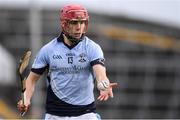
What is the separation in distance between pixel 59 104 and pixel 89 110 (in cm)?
28

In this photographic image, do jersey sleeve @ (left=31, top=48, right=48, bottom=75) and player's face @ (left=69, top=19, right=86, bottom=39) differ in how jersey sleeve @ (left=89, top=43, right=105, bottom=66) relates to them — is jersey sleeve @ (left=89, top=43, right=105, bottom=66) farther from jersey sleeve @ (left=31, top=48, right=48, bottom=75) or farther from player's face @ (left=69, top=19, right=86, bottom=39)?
jersey sleeve @ (left=31, top=48, right=48, bottom=75)

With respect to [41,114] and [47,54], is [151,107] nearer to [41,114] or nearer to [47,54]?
[41,114]

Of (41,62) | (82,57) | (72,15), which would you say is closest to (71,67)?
(82,57)

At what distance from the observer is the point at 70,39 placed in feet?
28.5

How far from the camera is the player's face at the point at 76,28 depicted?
8547 millimetres

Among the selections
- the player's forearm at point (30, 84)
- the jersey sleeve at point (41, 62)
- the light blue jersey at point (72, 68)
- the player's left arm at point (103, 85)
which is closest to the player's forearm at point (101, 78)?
the player's left arm at point (103, 85)

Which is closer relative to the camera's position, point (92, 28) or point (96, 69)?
point (96, 69)

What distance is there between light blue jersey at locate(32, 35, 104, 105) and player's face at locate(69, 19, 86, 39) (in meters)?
0.13

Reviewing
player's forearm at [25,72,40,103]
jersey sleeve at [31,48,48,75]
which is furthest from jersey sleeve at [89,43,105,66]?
player's forearm at [25,72,40,103]

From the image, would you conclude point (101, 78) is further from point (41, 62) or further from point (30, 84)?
point (30, 84)

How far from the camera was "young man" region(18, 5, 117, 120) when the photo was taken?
859cm

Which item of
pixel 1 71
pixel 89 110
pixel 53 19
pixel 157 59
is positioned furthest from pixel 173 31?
pixel 89 110

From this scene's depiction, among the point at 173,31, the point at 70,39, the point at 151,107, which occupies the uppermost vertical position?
the point at 70,39

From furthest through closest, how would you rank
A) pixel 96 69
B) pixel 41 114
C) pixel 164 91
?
pixel 164 91, pixel 41 114, pixel 96 69
